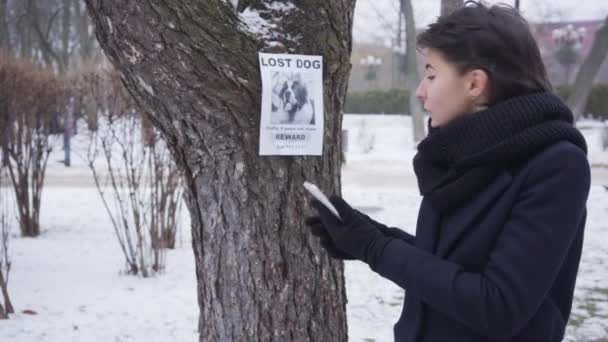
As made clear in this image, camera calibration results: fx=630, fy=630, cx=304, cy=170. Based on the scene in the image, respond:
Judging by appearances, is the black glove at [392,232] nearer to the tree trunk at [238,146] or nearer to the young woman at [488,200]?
the young woman at [488,200]

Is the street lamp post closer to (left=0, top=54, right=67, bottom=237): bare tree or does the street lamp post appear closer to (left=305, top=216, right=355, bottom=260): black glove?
(left=0, top=54, right=67, bottom=237): bare tree

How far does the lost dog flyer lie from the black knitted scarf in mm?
746

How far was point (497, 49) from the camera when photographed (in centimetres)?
131

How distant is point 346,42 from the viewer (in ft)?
7.17

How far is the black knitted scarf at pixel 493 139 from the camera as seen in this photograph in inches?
49.7

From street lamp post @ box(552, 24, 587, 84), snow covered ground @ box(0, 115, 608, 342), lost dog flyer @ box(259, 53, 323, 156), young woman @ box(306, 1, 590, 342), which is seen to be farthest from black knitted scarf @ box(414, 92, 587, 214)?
street lamp post @ box(552, 24, 587, 84)

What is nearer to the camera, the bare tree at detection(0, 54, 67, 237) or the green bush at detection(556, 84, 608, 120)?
the bare tree at detection(0, 54, 67, 237)

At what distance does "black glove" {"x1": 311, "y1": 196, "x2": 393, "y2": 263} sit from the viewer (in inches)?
55.0

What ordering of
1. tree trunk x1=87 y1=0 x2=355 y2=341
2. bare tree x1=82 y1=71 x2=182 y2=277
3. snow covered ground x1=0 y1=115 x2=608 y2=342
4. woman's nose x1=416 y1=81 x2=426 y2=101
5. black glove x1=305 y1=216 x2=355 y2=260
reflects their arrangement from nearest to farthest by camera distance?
woman's nose x1=416 y1=81 x2=426 y2=101, black glove x1=305 y1=216 x2=355 y2=260, tree trunk x1=87 y1=0 x2=355 y2=341, snow covered ground x1=0 y1=115 x2=608 y2=342, bare tree x1=82 y1=71 x2=182 y2=277

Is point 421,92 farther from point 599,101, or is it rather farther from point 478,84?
Result: point 599,101

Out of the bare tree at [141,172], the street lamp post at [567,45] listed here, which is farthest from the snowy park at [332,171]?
the street lamp post at [567,45]

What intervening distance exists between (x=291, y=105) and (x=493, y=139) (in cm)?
88

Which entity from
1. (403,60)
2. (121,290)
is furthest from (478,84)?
(403,60)

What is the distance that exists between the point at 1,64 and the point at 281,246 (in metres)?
4.81
